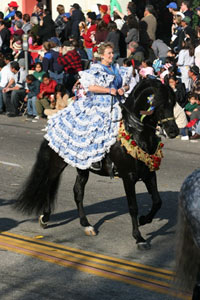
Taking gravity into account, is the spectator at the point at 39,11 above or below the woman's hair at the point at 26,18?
above

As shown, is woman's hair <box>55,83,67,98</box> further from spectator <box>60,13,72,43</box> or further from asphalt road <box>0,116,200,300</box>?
asphalt road <box>0,116,200,300</box>

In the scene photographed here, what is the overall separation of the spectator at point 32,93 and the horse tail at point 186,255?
1483 centimetres

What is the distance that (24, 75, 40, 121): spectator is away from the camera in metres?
21.1

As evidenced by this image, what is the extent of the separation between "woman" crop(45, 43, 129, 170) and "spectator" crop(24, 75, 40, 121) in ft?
35.4

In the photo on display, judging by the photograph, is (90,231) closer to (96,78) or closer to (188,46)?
(96,78)

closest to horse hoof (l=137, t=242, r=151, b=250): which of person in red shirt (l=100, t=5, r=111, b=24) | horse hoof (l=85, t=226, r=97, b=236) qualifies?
horse hoof (l=85, t=226, r=97, b=236)

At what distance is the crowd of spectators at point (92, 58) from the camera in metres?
19.3

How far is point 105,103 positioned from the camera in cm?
1003

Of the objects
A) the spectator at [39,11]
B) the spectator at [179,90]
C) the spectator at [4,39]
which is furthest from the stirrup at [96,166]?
the spectator at [39,11]

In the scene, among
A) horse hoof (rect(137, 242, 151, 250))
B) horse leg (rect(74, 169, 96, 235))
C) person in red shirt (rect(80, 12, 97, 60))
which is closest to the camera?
horse hoof (rect(137, 242, 151, 250))

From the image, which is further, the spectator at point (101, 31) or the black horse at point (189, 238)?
the spectator at point (101, 31)

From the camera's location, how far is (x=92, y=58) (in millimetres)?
22891

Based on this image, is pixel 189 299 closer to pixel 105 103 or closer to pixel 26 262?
pixel 26 262

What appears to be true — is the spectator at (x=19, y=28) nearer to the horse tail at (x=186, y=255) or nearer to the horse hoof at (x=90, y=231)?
the horse hoof at (x=90, y=231)
